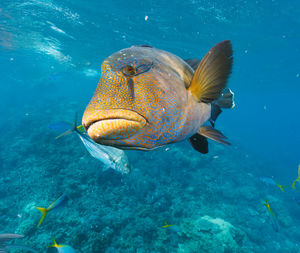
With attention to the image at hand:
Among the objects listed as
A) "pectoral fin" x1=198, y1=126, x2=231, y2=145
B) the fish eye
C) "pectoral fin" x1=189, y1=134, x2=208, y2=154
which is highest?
the fish eye

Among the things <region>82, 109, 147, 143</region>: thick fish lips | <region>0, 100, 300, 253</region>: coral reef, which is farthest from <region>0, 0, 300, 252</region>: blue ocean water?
<region>82, 109, 147, 143</region>: thick fish lips

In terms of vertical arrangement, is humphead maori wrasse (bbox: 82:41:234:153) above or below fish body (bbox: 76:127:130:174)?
above

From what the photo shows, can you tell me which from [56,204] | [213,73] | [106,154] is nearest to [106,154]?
[106,154]

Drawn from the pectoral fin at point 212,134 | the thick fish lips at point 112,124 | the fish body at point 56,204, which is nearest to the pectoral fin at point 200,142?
the pectoral fin at point 212,134

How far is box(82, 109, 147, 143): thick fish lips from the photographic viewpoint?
750 millimetres

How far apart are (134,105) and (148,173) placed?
10494 millimetres

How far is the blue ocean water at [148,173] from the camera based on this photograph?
19.7 feet

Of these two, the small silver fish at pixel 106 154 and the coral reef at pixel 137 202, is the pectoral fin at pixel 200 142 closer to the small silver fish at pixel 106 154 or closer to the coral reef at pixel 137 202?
the coral reef at pixel 137 202

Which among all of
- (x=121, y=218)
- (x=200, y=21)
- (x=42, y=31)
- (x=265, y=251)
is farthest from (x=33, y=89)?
(x=265, y=251)

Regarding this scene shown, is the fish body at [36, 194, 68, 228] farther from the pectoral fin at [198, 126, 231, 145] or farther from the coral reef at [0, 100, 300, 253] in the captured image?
the pectoral fin at [198, 126, 231, 145]

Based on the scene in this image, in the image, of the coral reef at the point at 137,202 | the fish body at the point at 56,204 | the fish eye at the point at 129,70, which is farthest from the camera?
the coral reef at the point at 137,202

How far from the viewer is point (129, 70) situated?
0.86 metres

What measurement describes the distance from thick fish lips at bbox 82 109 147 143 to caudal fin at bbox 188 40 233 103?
542 mm

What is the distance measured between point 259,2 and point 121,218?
15.4 metres
